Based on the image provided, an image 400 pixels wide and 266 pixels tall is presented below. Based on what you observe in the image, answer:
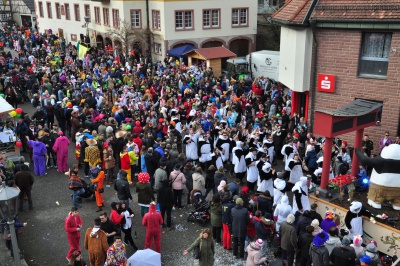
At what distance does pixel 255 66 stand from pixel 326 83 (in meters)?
14.0

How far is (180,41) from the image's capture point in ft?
111

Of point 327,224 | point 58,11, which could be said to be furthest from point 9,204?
point 58,11

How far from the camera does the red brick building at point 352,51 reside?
15.0m

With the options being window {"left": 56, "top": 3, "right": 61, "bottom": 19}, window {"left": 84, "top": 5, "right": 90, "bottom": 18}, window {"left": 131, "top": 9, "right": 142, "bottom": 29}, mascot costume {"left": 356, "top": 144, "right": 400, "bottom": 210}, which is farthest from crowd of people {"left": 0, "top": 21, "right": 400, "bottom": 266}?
window {"left": 56, "top": 3, "right": 61, "bottom": 19}

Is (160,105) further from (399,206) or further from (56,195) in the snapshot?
(399,206)

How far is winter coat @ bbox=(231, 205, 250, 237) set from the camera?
997 cm

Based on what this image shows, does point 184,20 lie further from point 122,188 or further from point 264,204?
point 264,204

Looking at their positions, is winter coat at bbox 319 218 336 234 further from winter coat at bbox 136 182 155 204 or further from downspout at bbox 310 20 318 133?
downspout at bbox 310 20 318 133

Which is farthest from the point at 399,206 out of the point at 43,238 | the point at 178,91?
the point at 178,91

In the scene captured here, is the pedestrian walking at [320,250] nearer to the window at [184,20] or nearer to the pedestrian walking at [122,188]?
the pedestrian walking at [122,188]

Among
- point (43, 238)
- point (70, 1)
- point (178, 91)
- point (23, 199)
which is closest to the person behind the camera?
point (43, 238)

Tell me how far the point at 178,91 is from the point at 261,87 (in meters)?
4.51

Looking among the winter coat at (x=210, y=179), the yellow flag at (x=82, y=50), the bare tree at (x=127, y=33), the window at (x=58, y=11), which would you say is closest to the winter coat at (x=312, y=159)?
the winter coat at (x=210, y=179)

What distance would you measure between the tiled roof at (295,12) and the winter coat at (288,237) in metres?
9.34
